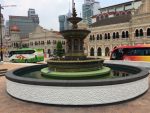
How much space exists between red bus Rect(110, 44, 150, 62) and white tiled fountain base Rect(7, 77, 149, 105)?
19544mm

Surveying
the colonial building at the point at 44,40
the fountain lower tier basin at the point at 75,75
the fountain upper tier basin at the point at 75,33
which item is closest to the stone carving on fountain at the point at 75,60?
the fountain upper tier basin at the point at 75,33

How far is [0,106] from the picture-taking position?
1037 centimetres

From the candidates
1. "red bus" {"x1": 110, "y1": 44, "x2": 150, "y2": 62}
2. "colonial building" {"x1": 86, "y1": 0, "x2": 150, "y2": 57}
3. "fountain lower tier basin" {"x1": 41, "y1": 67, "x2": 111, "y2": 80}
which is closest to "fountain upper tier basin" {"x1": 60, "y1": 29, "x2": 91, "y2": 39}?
"fountain lower tier basin" {"x1": 41, "y1": 67, "x2": 111, "y2": 80}

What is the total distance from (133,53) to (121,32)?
24878 mm

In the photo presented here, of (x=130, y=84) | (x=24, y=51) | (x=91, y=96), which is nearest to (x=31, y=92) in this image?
(x=91, y=96)

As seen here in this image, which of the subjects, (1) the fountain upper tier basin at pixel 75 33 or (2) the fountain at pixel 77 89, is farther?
(1) the fountain upper tier basin at pixel 75 33

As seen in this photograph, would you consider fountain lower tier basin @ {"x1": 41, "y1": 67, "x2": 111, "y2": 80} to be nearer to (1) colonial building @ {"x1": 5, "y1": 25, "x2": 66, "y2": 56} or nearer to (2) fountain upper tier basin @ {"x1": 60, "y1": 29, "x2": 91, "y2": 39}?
(2) fountain upper tier basin @ {"x1": 60, "y1": 29, "x2": 91, "y2": 39}

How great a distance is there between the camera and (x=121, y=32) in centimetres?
5431

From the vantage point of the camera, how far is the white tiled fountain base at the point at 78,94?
32.6ft

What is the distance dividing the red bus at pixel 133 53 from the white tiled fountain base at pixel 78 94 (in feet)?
64.1

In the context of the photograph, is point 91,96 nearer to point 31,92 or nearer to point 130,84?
point 130,84

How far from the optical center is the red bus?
95.4 ft

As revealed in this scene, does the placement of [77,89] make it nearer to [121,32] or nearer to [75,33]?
[75,33]

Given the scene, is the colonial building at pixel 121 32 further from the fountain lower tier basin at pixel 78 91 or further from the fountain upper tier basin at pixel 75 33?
the fountain lower tier basin at pixel 78 91
